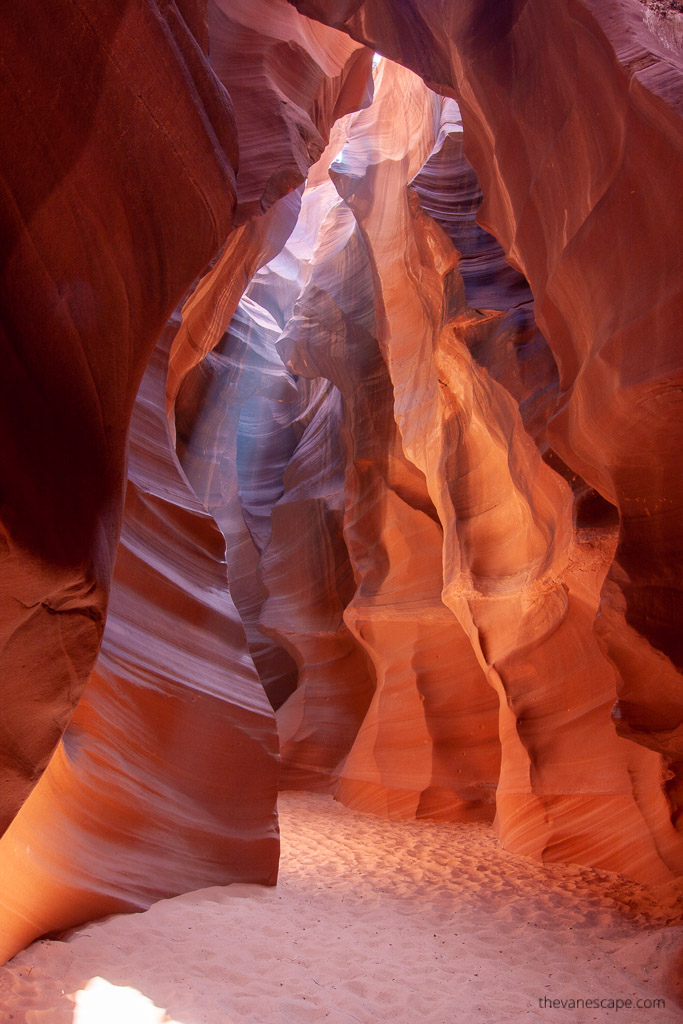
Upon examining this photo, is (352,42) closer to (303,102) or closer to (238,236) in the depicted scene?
(303,102)

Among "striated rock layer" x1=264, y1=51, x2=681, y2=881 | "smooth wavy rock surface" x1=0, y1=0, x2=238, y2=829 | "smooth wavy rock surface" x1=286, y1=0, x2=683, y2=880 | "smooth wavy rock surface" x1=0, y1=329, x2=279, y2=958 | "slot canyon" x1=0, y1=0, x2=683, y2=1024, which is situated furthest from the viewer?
"striated rock layer" x1=264, y1=51, x2=681, y2=881

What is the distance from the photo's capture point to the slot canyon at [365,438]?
2.68 m

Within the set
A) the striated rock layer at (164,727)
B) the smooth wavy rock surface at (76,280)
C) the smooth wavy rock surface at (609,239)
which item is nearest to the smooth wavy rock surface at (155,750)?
the striated rock layer at (164,727)

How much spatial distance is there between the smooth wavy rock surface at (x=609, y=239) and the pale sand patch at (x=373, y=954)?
1.21 m

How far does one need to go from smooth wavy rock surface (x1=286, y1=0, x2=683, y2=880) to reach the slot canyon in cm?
2

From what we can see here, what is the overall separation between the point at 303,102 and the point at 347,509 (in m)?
6.33

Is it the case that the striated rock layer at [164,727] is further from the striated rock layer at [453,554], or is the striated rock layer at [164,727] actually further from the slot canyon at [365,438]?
the striated rock layer at [453,554]

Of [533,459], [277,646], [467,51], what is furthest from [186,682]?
[277,646]

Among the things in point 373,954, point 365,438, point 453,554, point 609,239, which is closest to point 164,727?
point 373,954

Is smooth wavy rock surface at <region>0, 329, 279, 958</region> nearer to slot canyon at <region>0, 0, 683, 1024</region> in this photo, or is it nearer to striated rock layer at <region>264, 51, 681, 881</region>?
slot canyon at <region>0, 0, 683, 1024</region>

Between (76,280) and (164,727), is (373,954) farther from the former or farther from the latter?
(76,280)

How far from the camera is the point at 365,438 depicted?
1219 cm

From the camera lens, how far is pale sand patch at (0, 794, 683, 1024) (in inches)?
155

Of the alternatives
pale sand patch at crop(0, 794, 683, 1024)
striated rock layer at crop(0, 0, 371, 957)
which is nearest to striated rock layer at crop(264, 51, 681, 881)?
pale sand patch at crop(0, 794, 683, 1024)
